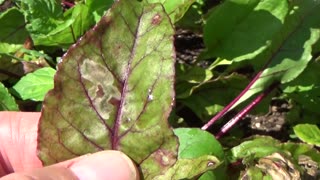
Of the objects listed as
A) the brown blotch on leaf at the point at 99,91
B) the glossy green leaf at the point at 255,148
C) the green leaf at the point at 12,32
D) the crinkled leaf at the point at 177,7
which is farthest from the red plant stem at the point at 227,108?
the brown blotch on leaf at the point at 99,91

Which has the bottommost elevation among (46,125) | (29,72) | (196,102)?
(196,102)

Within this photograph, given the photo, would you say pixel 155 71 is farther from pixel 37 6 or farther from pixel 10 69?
pixel 10 69

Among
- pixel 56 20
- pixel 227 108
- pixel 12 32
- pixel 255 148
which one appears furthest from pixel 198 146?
pixel 12 32

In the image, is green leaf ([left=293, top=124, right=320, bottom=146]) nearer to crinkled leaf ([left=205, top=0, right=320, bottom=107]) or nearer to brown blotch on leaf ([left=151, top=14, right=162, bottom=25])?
crinkled leaf ([left=205, top=0, right=320, bottom=107])

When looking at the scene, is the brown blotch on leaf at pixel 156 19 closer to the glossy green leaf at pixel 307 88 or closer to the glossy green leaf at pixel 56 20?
the glossy green leaf at pixel 56 20

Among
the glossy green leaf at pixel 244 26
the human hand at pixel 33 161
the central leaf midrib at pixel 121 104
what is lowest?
the glossy green leaf at pixel 244 26

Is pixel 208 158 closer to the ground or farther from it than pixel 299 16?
farther from it

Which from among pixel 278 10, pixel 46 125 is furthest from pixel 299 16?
pixel 46 125
